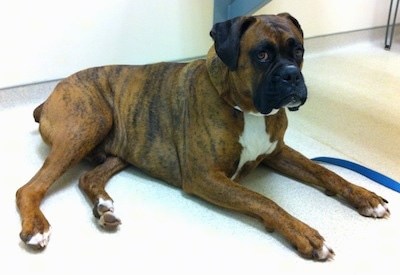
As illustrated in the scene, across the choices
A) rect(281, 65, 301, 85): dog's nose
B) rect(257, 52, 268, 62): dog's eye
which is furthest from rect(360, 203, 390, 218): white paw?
rect(257, 52, 268, 62): dog's eye

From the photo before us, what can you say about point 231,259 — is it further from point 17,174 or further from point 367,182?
point 17,174

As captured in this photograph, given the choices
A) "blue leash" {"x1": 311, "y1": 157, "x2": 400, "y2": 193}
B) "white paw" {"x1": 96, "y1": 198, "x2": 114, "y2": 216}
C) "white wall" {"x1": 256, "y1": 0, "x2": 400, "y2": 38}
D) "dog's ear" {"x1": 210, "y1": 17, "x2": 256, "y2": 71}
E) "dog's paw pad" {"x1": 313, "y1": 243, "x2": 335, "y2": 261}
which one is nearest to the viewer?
"dog's paw pad" {"x1": 313, "y1": 243, "x2": 335, "y2": 261}

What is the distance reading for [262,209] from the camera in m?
1.70

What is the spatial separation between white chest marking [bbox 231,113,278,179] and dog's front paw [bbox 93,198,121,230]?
522 millimetres

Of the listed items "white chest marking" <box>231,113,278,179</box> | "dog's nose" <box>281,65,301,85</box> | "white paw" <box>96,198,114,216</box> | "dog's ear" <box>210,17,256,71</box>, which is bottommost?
"white paw" <box>96,198,114,216</box>

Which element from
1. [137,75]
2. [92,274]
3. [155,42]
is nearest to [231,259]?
[92,274]

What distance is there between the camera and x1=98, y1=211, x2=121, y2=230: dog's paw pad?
5.79 ft

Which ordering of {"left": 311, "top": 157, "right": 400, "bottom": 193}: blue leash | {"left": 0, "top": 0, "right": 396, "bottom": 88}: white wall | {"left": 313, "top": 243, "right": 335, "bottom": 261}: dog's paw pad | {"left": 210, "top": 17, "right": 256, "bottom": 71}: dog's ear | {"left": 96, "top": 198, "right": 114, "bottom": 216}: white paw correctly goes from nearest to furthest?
{"left": 313, "top": 243, "right": 335, "bottom": 261}: dog's paw pad
{"left": 210, "top": 17, "right": 256, "bottom": 71}: dog's ear
{"left": 96, "top": 198, "right": 114, "bottom": 216}: white paw
{"left": 311, "top": 157, "right": 400, "bottom": 193}: blue leash
{"left": 0, "top": 0, "right": 396, "bottom": 88}: white wall

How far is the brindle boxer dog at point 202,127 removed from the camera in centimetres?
168

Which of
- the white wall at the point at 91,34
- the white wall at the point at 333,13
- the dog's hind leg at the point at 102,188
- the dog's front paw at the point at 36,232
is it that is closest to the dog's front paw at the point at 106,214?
the dog's hind leg at the point at 102,188

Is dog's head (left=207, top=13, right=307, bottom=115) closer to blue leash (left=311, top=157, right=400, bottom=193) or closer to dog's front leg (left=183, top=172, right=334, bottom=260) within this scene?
dog's front leg (left=183, top=172, right=334, bottom=260)

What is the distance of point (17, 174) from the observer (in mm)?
2133

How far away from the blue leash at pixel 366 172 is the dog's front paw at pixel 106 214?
1039 millimetres

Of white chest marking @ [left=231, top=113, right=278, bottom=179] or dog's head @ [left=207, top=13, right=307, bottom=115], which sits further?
white chest marking @ [left=231, top=113, right=278, bottom=179]
